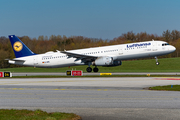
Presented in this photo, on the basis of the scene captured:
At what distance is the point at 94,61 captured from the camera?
143 ft

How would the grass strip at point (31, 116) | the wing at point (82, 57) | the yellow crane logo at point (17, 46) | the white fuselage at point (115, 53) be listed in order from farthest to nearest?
the yellow crane logo at point (17, 46) < the wing at point (82, 57) < the white fuselage at point (115, 53) < the grass strip at point (31, 116)

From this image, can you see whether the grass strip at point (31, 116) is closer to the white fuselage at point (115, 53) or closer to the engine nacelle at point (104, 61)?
the engine nacelle at point (104, 61)

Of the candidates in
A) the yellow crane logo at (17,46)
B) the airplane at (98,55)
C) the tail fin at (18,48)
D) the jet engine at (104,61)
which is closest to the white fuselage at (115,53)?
the airplane at (98,55)

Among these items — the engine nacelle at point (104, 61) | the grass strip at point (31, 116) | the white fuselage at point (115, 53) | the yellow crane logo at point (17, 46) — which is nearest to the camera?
the grass strip at point (31, 116)

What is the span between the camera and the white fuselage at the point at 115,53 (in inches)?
1619

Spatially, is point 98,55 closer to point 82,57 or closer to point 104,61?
point 104,61

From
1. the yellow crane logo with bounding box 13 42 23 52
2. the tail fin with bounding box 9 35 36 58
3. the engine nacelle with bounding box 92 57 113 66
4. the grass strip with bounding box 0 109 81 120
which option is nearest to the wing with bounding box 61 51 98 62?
the engine nacelle with bounding box 92 57 113 66

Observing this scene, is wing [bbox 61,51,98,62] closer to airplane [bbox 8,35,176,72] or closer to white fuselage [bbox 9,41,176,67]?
airplane [bbox 8,35,176,72]

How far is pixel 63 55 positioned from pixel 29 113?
36.0 meters

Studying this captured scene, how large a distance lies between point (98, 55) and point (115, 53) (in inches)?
129

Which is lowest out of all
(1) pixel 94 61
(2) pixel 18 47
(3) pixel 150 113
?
(3) pixel 150 113

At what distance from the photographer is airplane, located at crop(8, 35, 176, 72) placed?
4119cm

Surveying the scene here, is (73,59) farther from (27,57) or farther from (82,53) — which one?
(27,57)

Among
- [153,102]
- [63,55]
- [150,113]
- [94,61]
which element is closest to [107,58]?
[94,61]
